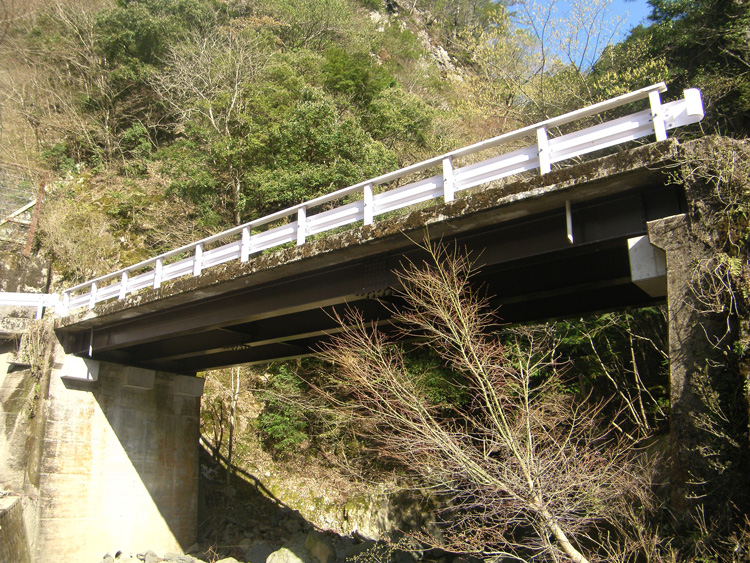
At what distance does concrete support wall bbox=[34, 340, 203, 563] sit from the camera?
1424 centimetres

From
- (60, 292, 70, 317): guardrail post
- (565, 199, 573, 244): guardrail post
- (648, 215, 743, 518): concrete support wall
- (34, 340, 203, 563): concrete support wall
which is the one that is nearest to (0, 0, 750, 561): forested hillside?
(648, 215, 743, 518): concrete support wall

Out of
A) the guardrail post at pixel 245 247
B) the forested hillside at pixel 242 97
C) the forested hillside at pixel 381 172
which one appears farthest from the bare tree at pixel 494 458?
the forested hillside at pixel 242 97

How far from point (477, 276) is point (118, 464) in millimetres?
11134

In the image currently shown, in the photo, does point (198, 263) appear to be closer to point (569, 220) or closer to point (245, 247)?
point (245, 247)

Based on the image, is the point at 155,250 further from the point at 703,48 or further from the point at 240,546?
the point at 703,48

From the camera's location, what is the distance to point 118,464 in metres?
15.6

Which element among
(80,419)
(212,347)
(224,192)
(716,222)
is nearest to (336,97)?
(224,192)

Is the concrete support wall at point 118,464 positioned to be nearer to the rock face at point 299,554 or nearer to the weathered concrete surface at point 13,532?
the weathered concrete surface at point 13,532

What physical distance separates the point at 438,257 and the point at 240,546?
1187 centimetres

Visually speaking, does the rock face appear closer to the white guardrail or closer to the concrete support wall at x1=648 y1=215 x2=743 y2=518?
the white guardrail

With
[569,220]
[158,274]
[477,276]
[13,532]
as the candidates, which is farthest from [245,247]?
[13,532]

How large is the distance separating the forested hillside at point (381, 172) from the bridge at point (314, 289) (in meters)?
0.67

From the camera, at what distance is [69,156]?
31.7 metres

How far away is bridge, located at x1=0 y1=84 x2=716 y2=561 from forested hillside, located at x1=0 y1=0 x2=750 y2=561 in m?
0.67
